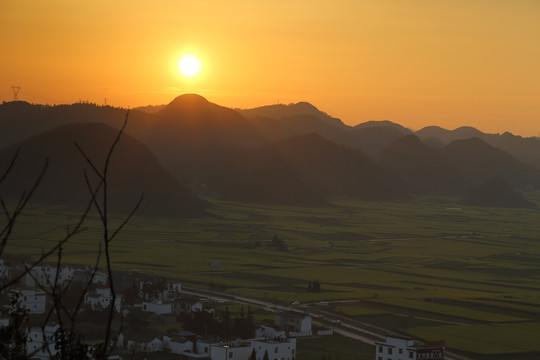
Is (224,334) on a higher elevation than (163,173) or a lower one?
lower

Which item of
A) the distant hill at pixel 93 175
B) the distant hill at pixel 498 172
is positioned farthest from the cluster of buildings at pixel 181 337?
the distant hill at pixel 498 172

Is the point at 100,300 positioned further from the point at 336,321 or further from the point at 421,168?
the point at 421,168

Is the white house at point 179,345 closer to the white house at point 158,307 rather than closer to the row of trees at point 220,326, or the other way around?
the row of trees at point 220,326

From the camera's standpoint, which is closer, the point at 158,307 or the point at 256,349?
the point at 256,349

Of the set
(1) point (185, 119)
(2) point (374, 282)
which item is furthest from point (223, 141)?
(2) point (374, 282)

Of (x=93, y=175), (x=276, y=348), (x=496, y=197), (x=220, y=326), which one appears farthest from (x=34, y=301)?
(x=496, y=197)

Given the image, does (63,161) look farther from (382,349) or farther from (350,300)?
(382,349)

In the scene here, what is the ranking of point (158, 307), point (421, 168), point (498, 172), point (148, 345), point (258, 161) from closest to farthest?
point (148, 345) < point (158, 307) < point (258, 161) < point (421, 168) < point (498, 172)
